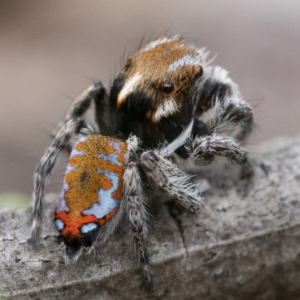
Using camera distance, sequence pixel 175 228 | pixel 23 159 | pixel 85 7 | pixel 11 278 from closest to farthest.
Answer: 1. pixel 11 278
2. pixel 175 228
3. pixel 23 159
4. pixel 85 7

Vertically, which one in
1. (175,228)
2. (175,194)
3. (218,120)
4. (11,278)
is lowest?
(11,278)

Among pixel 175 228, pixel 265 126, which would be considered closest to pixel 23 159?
pixel 265 126

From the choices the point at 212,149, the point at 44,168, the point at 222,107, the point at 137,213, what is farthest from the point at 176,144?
the point at 44,168

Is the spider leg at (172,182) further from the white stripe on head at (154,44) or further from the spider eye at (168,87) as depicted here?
the white stripe on head at (154,44)

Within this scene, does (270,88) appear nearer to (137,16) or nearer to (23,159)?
(137,16)

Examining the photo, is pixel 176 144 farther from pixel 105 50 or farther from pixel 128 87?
pixel 105 50

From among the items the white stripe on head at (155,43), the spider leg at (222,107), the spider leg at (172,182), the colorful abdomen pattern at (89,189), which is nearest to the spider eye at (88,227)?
the colorful abdomen pattern at (89,189)
